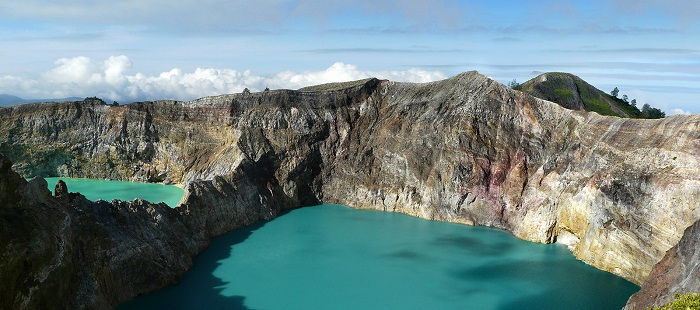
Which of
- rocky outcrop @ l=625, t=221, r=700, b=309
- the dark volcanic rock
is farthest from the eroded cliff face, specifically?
the dark volcanic rock

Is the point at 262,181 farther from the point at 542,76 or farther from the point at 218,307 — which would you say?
the point at 542,76

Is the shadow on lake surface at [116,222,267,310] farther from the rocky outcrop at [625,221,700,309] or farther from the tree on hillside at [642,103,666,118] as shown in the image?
the tree on hillside at [642,103,666,118]

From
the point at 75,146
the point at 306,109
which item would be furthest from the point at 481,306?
the point at 75,146

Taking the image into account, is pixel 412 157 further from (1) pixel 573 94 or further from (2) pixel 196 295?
(1) pixel 573 94

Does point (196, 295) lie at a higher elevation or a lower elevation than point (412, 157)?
lower

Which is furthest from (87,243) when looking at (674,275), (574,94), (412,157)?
(574,94)

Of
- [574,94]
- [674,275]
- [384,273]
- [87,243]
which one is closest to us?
[674,275]

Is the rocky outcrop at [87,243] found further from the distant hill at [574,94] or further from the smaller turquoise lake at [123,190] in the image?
the distant hill at [574,94]

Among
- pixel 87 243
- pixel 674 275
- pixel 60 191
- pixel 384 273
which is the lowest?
pixel 384 273

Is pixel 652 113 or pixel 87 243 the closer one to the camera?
pixel 87 243
